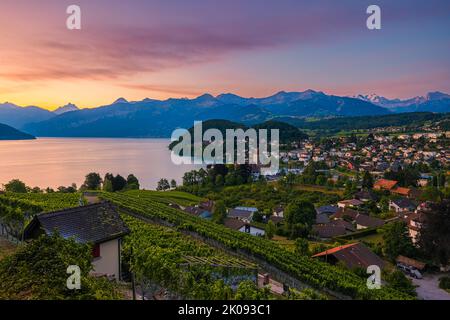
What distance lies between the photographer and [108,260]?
10.2 m

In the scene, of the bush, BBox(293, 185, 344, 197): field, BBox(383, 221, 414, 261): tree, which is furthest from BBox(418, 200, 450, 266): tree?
BBox(293, 185, 344, 197): field

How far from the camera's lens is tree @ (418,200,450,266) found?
2506 cm

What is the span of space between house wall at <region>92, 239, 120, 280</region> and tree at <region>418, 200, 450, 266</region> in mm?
23402

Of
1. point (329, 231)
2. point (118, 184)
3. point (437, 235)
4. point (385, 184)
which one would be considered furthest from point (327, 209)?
point (118, 184)

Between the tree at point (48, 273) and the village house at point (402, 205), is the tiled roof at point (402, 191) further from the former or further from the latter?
the tree at point (48, 273)

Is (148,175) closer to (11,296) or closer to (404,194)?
(404,194)

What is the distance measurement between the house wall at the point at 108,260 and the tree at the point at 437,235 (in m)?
23.4

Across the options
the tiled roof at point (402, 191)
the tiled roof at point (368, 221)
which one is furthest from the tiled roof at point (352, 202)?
the tiled roof at point (402, 191)

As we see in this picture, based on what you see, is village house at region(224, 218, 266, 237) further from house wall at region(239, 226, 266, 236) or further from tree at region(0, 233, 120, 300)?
tree at region(0, 233, 120, 300)

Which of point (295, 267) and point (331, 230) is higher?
point (295, 267)

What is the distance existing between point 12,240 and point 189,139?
446 ft

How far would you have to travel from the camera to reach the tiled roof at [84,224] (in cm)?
950

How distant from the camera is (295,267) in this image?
18250 millimetres
